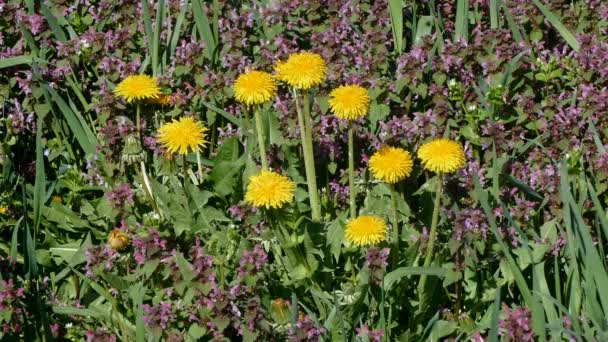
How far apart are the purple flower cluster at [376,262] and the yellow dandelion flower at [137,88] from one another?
3.54 feet

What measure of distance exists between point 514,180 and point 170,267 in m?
1.12

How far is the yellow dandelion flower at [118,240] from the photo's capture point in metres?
3.21

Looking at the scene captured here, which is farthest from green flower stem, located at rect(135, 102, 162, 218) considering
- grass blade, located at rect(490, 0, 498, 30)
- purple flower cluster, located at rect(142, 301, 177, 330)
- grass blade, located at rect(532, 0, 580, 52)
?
grass blade, located at rect(532, 0, 580, 52)

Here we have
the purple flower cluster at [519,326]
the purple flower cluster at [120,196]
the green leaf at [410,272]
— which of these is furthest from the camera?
the purple flower cluster at [120,196]

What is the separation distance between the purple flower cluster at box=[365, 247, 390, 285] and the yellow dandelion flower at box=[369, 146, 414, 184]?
0.22m

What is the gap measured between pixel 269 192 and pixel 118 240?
0.62 metres

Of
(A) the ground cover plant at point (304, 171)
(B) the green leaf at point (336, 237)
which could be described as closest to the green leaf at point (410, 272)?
(A) the ground cover plant at point (304, 171)

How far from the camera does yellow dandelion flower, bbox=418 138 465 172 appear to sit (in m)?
2.85

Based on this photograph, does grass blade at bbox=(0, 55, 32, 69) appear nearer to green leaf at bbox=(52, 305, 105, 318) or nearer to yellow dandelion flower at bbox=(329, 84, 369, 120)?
green leaf at bbox=(52, 305, 105, 318)

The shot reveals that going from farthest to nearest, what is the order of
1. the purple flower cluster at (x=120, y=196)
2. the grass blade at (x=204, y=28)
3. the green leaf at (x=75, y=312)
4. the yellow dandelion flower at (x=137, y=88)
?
1. the grass blade at (x=204, y=28)
2. the yellow dandelion flower at (x=137, y=88)
3. the purple flower cluster at (x=120, y=196)
4. the green leaf at (x=75, y=312)

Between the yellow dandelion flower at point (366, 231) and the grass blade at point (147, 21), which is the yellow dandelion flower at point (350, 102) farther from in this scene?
the grass blade at point (147, 21)

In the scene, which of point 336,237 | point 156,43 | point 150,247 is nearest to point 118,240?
point 150,247

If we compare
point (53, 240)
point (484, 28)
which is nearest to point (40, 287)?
point (53, 240)

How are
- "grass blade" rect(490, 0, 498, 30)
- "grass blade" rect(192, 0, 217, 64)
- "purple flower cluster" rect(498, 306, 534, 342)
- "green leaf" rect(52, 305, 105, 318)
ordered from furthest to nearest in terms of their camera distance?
1. "grass blade" rect(490, 0, 498, 30)
2. "grass blade" rect(192, 0, 217, 64)
3. "green leaf" rect(52, 305, 105, 318)
4. "purple flower cluster" rect(498, 306, 534, 342)
